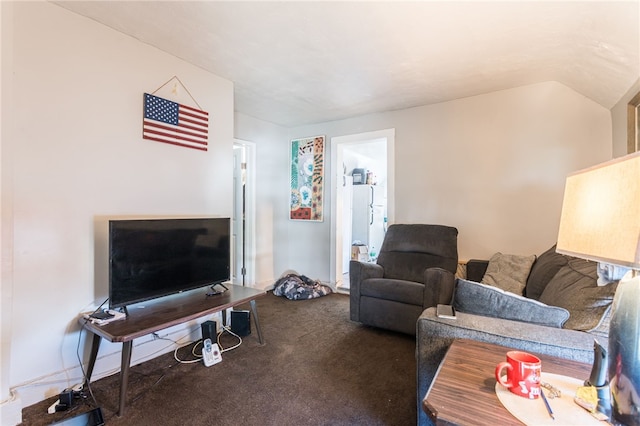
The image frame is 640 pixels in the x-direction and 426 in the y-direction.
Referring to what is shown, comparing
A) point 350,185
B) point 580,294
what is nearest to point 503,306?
point 580,294

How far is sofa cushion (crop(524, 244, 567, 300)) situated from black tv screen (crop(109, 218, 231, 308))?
241 centimetres

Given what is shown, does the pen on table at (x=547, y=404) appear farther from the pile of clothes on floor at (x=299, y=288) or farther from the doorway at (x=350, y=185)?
the pile of clothes on floor at (x=299, y=288)

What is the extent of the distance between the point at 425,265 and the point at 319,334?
1.29 meters

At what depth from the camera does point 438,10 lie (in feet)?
6.15

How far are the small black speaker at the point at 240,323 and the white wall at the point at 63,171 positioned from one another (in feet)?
2.06

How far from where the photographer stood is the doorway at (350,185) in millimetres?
3961

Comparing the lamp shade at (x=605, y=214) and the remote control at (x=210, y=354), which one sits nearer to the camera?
the lamp shade at (x=605, y=214)

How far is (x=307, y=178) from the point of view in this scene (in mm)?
4586

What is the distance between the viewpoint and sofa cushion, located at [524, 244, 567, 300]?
2.08m

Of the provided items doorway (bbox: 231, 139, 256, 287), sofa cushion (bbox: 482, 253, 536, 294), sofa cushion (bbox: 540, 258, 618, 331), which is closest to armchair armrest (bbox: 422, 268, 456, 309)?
sofa cushion (bbox: 482, 253, 536, 294)

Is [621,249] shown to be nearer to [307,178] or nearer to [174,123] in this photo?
[174,123]

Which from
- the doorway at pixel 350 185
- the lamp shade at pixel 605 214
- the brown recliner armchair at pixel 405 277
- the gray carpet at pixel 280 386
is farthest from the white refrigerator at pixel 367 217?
the lamp shade at pixel 605 214

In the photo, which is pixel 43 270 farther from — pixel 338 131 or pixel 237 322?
A: pixel 338 131

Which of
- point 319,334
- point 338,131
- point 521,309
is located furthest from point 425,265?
point 338,131
